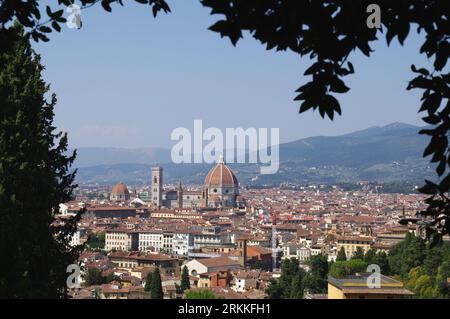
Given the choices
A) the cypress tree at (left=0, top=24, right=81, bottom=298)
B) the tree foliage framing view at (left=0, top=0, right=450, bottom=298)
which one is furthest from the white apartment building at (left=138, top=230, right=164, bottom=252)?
the tree foliage framing view at (left=0, top=0, right=450, bottom=298)

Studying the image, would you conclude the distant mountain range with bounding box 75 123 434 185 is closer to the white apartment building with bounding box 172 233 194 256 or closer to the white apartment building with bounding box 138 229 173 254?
the white apartment building with bounding box 138 229 173 254

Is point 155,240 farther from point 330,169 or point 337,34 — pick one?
point 330,169

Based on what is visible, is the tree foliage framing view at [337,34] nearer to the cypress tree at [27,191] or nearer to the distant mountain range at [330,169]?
the cypress tree at [27,191]

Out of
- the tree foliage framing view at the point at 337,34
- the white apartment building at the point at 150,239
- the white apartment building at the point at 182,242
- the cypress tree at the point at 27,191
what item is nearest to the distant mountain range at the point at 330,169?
the white apartment building at the point at 150,239

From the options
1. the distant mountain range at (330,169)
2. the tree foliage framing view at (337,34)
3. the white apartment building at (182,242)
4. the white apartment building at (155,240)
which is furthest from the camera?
the distant mountain range at (330,169)
